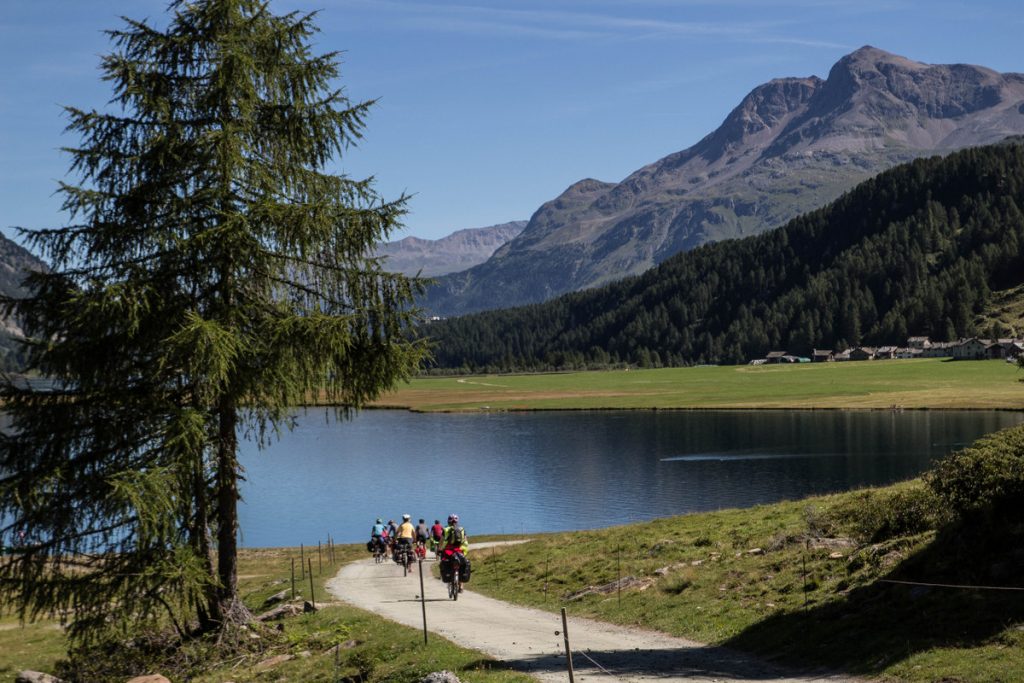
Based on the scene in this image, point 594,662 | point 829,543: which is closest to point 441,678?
point 594,662

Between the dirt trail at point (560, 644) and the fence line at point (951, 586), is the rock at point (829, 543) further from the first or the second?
the dirt trail at point (560, 644)

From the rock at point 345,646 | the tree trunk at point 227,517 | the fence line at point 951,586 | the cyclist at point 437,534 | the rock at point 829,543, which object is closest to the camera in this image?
the fence line at point 951,586

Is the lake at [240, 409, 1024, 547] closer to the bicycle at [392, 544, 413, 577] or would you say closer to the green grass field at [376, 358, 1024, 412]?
the green grass field at [376, 358, 1024, 412]

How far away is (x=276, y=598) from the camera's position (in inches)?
1305

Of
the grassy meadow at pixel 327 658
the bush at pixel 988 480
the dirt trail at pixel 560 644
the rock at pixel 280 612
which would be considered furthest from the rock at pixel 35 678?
the bush at pixel 988 480

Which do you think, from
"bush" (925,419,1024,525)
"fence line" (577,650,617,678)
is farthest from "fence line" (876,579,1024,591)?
"fence line" (577,650,617,678)

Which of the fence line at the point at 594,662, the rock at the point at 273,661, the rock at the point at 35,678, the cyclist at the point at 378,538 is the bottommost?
the cyclist at the point at 378,538

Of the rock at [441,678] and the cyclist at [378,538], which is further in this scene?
the cyclist at [378,538]

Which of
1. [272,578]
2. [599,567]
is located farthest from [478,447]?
[599,567]

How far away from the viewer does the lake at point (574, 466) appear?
71688 mm

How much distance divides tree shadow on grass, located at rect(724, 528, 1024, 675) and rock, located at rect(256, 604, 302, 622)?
551 inches

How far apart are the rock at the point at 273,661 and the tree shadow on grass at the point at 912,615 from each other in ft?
33.2

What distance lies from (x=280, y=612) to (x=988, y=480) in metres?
20.1

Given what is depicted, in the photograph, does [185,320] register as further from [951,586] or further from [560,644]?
[951,586]
